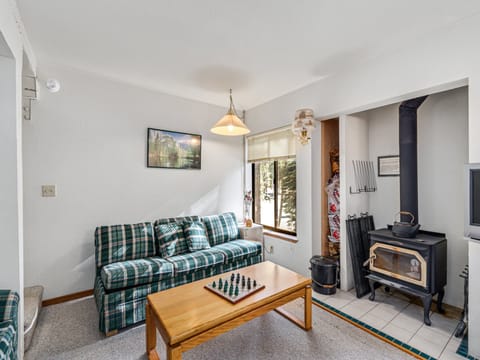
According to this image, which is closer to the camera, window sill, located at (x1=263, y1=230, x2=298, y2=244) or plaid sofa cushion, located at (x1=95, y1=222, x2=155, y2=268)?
plaid sofa cushion, located at (x1=95, y1=222, x2=155, y2=268)

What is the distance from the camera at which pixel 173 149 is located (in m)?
3.31

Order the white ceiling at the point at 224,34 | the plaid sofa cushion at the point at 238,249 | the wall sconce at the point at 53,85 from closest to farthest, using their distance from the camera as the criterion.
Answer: the white ceiling at the point at 224,34 < the wall sconce at the point at 53,85 < the plaid sofa cushion at the point at 238,249

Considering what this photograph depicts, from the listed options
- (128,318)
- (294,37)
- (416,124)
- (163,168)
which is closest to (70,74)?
(163,168)

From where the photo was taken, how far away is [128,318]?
6.88 feet

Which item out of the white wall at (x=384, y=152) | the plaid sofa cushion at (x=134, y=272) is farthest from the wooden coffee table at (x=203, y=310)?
the white wall at (x=384, y=152)

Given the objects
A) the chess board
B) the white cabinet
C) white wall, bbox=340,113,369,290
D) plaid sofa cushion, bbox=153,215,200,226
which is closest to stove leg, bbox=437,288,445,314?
white wall, bbox=340,113,369,290

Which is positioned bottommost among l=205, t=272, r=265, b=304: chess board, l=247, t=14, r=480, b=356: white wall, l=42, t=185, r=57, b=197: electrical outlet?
l=205, t=272, r=265, b=304: chess board

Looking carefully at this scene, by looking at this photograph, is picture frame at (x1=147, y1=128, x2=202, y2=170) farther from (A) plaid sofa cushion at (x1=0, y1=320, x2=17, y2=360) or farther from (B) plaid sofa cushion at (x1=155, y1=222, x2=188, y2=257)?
(A) plaid sofa cushion at (x1=0, y1=320, x2=17, y2=360)

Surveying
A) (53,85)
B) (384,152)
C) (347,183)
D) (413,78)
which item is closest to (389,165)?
(384,152)

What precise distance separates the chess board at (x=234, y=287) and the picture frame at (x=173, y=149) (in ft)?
5.80

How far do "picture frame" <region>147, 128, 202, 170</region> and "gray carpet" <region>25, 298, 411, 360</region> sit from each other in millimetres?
1850

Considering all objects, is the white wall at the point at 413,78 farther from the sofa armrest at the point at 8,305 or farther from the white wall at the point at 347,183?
the sofa armrest at the point at 8,305

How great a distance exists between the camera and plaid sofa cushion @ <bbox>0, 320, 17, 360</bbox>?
1.14m

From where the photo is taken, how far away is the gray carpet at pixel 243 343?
1804 mm
